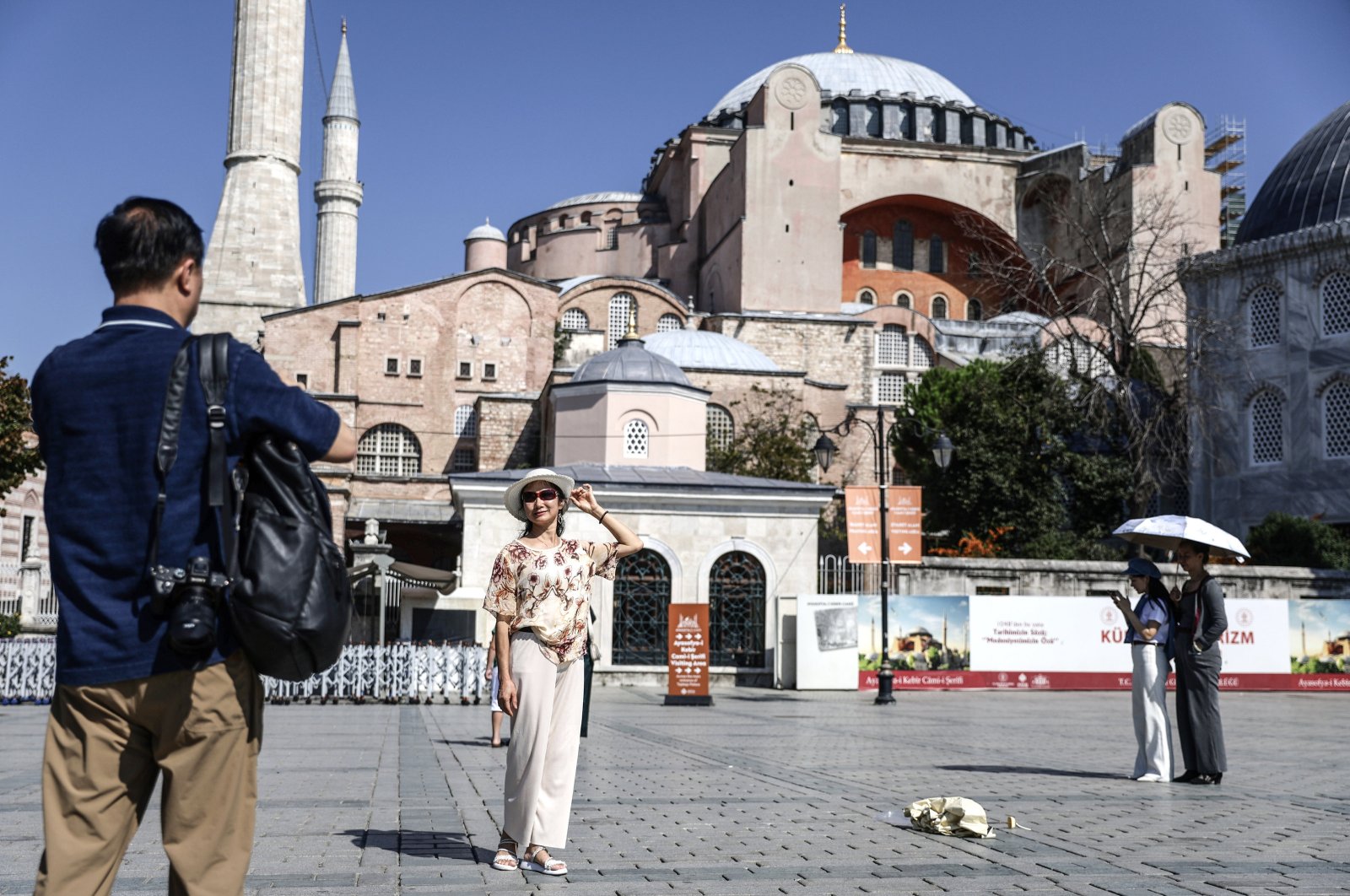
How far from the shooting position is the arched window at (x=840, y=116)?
203 feet

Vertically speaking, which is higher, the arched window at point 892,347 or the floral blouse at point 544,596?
the arched window at point 892,347

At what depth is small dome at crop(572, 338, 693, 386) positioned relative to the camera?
30.6 metres

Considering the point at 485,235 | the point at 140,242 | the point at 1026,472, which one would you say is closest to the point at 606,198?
the point at 485,235

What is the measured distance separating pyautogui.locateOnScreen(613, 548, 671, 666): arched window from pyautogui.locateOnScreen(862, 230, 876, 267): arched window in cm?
3456

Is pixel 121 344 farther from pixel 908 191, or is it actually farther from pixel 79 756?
pixel 908 191

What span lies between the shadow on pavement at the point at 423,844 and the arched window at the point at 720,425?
34.7 m

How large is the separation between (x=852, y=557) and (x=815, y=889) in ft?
57.8

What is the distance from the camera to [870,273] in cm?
5766

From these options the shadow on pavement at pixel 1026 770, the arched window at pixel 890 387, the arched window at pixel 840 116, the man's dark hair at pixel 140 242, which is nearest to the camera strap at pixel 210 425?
the man's dark hair at pixel 140 242

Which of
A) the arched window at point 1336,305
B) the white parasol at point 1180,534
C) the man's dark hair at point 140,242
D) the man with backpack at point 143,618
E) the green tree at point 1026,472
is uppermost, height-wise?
the arched window at point 1336,305

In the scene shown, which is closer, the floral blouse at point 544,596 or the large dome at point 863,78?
the floral blouse at point 544,596

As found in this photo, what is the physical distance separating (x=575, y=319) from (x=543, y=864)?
4512cm

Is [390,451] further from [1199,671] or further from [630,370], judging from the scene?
[1199,671]

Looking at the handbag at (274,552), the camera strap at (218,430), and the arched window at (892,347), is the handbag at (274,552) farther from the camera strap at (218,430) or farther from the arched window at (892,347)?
the arched window at (892,347)
